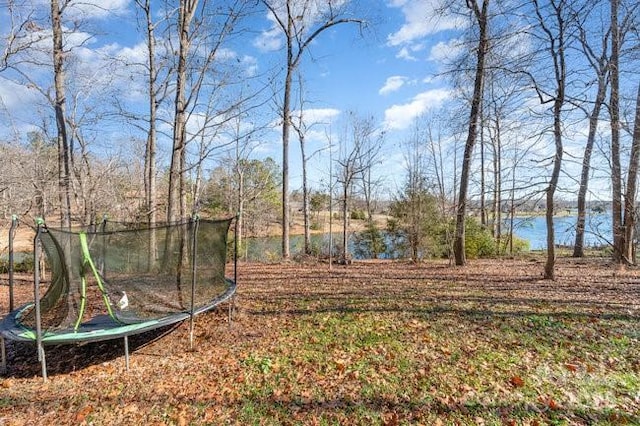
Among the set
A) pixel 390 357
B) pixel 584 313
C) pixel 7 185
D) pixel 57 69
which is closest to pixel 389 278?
pixel 584 313

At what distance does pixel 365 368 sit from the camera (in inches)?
130

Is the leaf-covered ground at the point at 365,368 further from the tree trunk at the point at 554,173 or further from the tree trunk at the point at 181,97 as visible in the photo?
the tree trunk at the point at 181,97

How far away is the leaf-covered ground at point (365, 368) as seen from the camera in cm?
268

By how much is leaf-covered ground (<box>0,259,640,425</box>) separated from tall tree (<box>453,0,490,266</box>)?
3632 mm

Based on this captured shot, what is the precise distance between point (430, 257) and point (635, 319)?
8.23 m

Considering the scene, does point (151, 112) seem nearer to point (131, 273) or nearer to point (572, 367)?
point (131, 273)

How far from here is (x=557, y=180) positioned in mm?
6273

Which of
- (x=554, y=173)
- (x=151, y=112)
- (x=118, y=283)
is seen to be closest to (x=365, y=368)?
(x=118, y=283)

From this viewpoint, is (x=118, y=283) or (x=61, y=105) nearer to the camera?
(x=118, y=283)

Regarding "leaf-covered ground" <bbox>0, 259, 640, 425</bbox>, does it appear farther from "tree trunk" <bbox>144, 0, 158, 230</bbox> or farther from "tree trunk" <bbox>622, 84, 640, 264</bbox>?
"tree trunk" <bbox>144, 0, 158, 230</bbox>

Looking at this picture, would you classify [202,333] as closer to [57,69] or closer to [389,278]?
[389,278]

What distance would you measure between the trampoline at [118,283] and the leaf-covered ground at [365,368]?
0.43 meters

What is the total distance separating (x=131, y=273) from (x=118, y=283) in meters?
0.35

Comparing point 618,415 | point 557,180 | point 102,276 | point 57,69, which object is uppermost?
point 57,69
